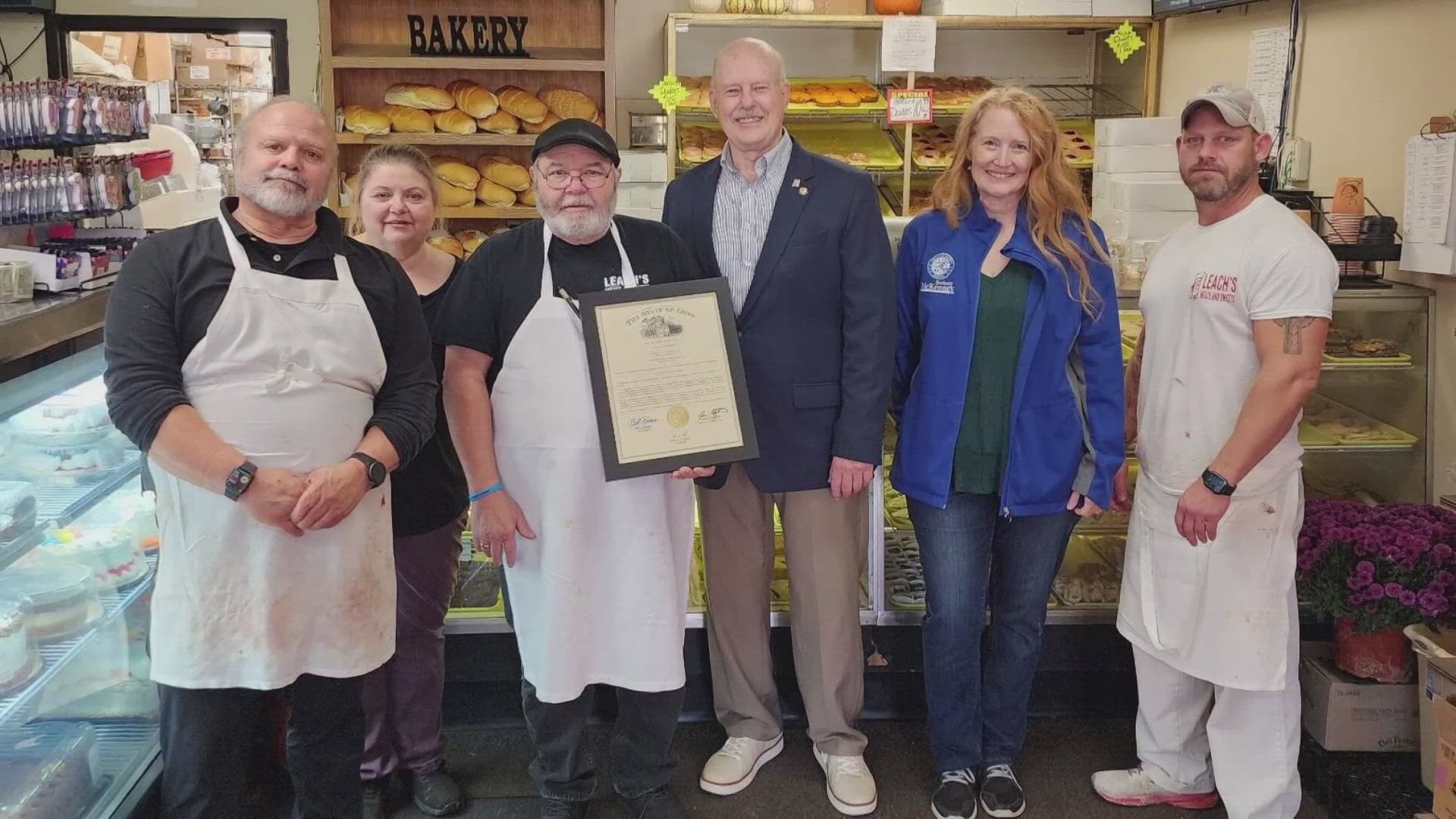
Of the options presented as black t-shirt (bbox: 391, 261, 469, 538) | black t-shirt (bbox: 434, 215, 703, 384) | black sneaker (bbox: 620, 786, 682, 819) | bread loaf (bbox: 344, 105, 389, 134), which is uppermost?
bread loaf (bbox: 344, 105, 389, 134)

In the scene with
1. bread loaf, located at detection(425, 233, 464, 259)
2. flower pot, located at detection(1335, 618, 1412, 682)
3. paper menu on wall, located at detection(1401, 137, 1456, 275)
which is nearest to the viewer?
flower pot, located at detection(1335, 618, 1412, 682)

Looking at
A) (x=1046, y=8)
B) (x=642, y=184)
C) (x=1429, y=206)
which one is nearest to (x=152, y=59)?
(x=642, y=184)

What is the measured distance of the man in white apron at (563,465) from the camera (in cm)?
242

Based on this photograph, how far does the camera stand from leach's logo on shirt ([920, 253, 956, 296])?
267cm

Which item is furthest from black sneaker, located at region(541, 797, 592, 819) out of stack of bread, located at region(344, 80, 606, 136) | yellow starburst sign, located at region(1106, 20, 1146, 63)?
yellow starburst sign, located at region(1106, 20, 1146, 63)

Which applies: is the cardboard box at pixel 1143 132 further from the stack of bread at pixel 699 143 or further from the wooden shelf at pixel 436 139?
the wooden shelf at pixel 436 139

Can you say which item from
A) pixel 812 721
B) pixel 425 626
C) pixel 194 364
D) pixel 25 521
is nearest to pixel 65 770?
pixel 25 521

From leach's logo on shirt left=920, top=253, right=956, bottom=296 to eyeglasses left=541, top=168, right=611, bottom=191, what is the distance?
81 centimetres

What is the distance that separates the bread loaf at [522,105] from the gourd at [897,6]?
1.94 m

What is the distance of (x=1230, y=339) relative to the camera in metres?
2.55

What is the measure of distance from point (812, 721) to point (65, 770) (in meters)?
1.73

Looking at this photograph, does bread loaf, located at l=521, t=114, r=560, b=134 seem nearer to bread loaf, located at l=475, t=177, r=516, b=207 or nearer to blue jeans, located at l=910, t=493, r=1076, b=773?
bread loaf, located at l=475, t=177, r=516, b=207

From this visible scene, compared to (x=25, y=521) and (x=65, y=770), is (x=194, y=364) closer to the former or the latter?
(x=25, y=521)

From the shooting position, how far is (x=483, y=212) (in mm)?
4965
